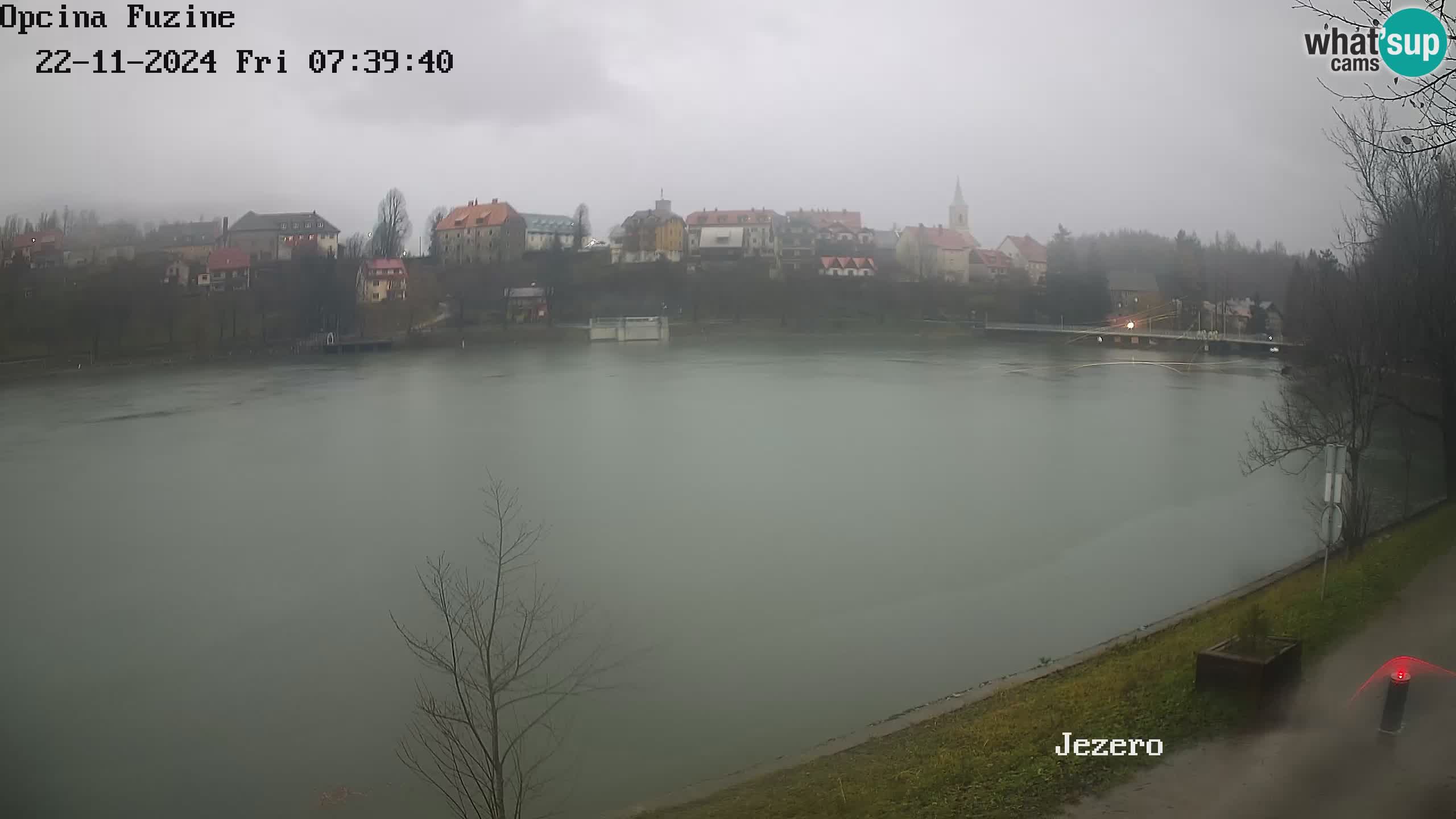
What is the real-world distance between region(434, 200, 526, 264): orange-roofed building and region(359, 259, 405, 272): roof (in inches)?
83.6

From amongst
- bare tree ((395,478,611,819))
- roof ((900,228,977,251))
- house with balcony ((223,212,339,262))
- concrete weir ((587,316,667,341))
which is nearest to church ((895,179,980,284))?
roof ((900,228,977,251))

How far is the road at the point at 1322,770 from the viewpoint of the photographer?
1555 mm

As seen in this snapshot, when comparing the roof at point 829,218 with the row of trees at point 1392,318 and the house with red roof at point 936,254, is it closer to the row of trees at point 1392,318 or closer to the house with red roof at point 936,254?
the house with red roof at point 936,254

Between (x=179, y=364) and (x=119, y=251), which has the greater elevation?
(x=119, y=251)

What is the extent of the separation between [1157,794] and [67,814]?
2.95 meters

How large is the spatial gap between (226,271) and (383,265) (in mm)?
4333

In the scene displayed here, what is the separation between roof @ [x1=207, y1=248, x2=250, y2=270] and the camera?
18438 millimetres

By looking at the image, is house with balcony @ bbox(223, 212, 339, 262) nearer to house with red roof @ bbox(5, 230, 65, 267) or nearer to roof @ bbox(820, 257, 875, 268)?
house with red roof @ bbox(5, 230, 65, 267)

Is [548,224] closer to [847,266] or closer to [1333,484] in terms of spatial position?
[847,266]

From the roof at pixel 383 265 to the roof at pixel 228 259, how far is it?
119 inches

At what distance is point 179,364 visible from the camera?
54.2 feet

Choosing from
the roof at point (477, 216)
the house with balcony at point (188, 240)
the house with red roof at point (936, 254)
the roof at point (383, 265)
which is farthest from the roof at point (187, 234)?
the house with red roof at point (936, 254)

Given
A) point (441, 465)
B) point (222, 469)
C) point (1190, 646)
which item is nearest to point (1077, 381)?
point (441, 465)

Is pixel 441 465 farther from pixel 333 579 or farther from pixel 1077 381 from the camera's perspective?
pixel 1077 381
